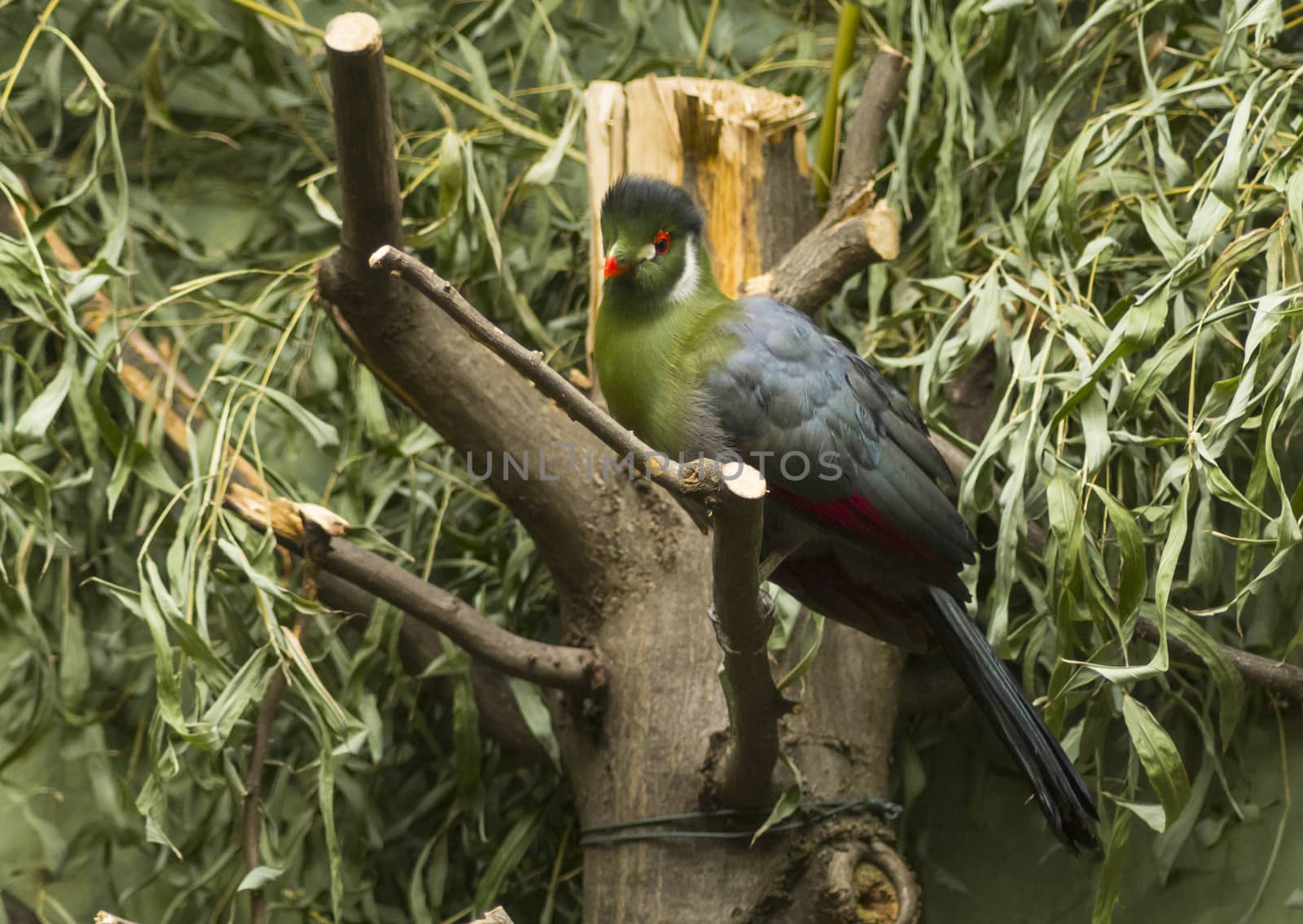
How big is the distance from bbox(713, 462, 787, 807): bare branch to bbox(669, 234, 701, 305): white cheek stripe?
0.52 meters

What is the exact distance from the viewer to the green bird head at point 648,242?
1678 mm

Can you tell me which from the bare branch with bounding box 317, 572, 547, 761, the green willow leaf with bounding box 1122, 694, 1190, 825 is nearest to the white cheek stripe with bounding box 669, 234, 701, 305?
the bare branch with bounding box 317, 572, 547, 761

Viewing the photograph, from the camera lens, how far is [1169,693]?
6.25 ft

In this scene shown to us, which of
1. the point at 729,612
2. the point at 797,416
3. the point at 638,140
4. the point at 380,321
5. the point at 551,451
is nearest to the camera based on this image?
the point at 729,612

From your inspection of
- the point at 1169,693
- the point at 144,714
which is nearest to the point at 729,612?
the point at 1169,693

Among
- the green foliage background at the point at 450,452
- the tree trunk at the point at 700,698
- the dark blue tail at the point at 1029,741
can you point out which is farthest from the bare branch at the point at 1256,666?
the tree trunk at the point at 700,698

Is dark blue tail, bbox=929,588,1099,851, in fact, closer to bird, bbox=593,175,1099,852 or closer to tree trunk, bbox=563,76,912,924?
bird, bbox=593,175,1099,852

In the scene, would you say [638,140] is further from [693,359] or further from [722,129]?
[693,359]

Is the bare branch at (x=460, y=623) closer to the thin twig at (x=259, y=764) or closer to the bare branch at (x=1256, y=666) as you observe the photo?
the thin twig at (x=259, y=764)

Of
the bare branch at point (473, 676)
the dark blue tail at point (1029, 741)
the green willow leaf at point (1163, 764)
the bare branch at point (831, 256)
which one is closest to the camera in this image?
the green willow leaf at point (1163, 764)

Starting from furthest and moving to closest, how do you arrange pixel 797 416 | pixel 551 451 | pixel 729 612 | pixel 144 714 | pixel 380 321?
pixel 144 714, pixel 551 451, pixel 380 321, pixel 797 416, pixel 729 612

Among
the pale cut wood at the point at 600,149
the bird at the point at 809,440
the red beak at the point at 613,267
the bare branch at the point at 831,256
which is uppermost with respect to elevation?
the pale cut wood at the point at 600,149

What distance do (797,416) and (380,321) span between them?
0.62 m

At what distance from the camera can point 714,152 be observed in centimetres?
206
